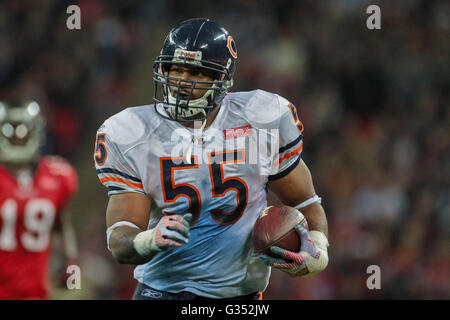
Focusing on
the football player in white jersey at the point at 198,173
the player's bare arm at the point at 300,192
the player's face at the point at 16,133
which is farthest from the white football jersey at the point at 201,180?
the player's face at the point at 16,133

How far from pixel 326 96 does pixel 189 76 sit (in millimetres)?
5218

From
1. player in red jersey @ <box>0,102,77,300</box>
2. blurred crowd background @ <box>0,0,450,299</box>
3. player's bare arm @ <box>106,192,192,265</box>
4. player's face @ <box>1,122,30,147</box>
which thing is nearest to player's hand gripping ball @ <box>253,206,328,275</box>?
player's bare arm @ <box>106,192,192,265</box>

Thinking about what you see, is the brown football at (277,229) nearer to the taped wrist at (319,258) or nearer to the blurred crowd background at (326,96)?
the taped wrist at (319,258)

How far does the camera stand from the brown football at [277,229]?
320 cm

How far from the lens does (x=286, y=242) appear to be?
322cm

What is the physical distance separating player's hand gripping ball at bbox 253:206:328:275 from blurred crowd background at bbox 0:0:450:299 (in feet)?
11.5

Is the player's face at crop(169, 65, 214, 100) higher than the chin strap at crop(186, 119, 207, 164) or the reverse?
higher

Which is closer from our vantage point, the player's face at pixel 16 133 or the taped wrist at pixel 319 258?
the taped wrist at pixel 319 258

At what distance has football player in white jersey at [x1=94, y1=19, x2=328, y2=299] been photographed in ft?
10.8

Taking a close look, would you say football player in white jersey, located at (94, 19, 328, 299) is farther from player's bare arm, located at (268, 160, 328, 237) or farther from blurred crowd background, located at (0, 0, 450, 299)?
blurred crowd background, located at (0, 0, 450, 299)

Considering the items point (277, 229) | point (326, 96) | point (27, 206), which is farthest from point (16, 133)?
point (326, 96)

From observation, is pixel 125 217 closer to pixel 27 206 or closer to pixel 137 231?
pixel 137 231

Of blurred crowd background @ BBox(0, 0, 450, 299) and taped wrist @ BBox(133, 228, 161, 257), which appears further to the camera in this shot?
blurred crowd background @ BBox(0, 0, 450, 299)

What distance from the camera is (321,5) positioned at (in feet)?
30.2
